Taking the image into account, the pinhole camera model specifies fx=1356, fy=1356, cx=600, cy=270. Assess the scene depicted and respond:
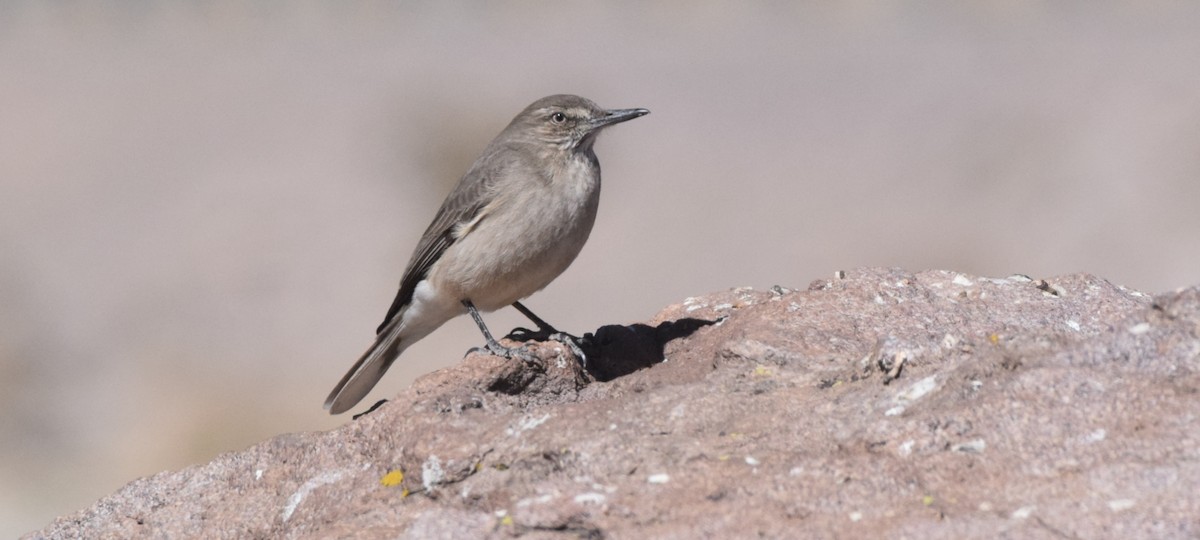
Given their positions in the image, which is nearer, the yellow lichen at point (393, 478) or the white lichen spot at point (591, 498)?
the white lichen spot at point (591, 498)

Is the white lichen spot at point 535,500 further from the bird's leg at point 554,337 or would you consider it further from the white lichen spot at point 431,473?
the bird's leg at point 554,337

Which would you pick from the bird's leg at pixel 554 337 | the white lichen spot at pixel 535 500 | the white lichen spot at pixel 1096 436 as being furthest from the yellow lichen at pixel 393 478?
the white lichen spot at pixel 1096 436

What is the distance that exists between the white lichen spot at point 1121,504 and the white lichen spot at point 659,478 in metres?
1.17

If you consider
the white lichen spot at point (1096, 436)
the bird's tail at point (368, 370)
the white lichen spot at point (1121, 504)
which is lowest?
the white lichen spot at point (1121, 504)

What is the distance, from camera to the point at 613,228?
57.3 feet

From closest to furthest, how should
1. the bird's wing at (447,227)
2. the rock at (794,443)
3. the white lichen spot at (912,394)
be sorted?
the rock at (794,443), the white lichen spot at (912,394), the bird's wing at (447,227)

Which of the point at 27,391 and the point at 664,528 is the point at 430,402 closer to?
the point at 664,528

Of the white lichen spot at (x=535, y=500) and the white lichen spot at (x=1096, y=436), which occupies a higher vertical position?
the white lichen spot at (x=535, y=500)

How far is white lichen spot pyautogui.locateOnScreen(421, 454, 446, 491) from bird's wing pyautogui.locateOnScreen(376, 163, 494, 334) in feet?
9.10

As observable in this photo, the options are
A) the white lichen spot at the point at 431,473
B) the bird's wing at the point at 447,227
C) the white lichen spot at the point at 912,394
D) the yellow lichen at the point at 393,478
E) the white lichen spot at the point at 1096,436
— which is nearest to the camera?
the white lichen spot at the point at 1096,436

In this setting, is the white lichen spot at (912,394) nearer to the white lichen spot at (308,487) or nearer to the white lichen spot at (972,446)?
the white lichen spot at (972,446)

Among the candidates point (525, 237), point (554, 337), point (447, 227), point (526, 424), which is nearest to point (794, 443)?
point (526, 424)

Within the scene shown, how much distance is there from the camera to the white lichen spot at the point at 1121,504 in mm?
3256

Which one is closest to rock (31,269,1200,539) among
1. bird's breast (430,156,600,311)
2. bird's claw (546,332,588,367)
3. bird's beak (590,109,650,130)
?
bird's claw (546,332,588,367)
